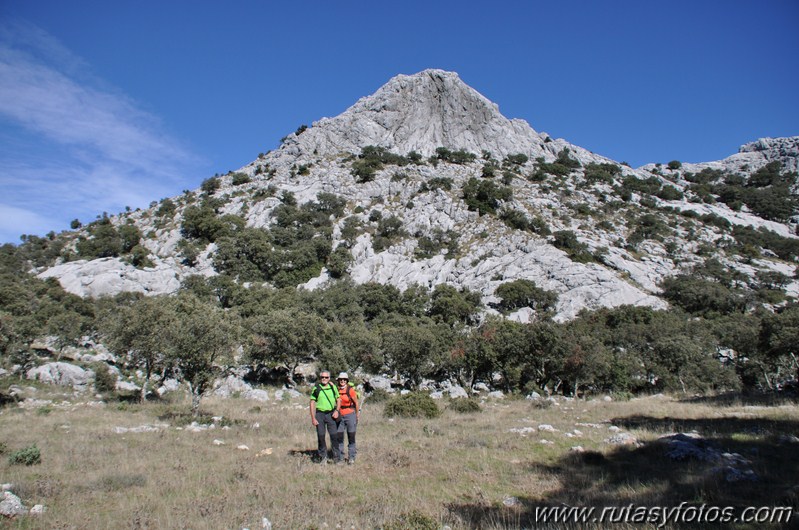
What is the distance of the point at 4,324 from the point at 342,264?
49.7 meters

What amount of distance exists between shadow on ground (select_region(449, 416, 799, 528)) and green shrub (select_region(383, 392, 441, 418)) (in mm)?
9042

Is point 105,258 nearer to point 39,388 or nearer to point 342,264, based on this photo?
point 342,264

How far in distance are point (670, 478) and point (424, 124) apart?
119088 millimetres

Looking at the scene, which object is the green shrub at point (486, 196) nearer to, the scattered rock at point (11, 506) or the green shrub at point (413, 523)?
the green shrub at point (413, 523)

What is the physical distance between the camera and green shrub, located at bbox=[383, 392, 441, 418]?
19078 mm

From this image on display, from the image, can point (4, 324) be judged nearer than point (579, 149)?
Yes

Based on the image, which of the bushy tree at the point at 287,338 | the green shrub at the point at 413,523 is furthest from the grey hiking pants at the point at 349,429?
the bushy tree at the point at 287,338

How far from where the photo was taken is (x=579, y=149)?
123 metres

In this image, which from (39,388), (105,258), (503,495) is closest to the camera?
(503,495)

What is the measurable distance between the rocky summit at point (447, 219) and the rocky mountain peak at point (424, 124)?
0.51 m

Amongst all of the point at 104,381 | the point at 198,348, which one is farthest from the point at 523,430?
the point at 104,381

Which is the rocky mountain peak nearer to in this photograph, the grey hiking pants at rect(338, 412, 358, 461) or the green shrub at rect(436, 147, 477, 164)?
the green shrub at rect(436, 147, 477, 164)

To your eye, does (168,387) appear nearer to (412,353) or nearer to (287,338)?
(287,338)

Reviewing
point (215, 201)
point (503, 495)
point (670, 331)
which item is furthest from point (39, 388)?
point (215, 201)
